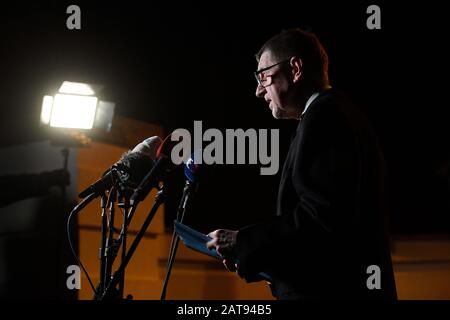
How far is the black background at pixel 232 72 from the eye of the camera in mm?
3535

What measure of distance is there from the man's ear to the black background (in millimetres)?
2201

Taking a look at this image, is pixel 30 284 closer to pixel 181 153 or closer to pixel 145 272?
pixel 145 272

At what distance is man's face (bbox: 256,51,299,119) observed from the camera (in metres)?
1.69

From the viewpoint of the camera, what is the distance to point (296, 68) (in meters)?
1.68

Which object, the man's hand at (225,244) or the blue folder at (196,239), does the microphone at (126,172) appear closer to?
the blue folder at (196,239)

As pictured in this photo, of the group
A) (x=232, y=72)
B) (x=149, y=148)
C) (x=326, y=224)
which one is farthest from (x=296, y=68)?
(x=232, y=72)

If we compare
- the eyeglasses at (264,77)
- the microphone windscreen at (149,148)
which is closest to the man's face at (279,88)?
the eyeglasses at (264,77)

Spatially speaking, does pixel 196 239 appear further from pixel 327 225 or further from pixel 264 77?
pixel 264 77

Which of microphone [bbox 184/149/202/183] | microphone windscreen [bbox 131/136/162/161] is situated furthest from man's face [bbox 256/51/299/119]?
microphone windscreen [bbox 131/136/162/161]

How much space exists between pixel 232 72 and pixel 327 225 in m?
3.11

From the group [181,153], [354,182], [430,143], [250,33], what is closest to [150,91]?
[250,33]

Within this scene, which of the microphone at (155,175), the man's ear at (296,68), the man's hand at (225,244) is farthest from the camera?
the microphone at (155,175)

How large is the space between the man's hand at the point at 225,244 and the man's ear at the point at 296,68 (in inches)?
20.8
